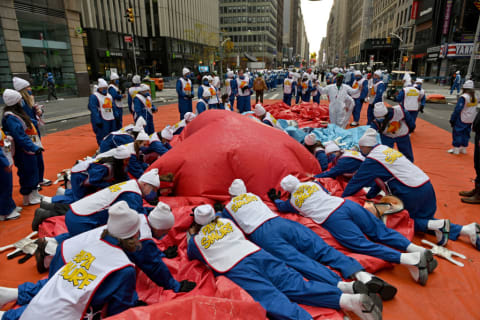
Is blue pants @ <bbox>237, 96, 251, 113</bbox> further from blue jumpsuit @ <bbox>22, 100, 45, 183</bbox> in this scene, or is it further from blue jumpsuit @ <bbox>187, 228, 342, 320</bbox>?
blue jumpsuit @ <bbox>187, 228, 342, 320</bbox>

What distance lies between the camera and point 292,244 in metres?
2.92

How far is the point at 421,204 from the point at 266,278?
225 centimetres

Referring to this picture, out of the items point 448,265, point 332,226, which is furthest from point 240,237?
point 448,265

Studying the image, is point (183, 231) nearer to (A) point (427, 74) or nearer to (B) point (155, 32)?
(A) point (427, 74)

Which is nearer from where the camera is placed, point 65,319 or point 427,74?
point 65,319

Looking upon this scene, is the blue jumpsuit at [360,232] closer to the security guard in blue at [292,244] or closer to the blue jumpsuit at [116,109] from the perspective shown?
the security guard in blue at [292,244]

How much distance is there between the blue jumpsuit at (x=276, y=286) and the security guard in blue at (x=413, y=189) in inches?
67.5

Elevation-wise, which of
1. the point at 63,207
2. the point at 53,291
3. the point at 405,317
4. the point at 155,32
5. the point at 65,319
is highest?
the point at 155,32

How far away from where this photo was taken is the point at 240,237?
2.65 meters

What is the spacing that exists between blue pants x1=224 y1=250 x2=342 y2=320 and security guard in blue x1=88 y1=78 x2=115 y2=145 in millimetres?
6085

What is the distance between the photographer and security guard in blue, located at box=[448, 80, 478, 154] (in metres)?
6.55

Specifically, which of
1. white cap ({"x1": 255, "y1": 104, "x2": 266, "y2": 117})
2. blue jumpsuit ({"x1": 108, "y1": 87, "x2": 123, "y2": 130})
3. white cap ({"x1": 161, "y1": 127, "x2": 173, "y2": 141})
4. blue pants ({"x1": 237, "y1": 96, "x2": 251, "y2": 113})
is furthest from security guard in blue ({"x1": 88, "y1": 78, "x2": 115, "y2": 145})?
blue pants ({"x1": 237, "y1": 96, "x2": 251, "y2": 113})

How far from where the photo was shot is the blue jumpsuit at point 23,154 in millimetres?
4512

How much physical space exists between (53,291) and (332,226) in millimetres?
2516
